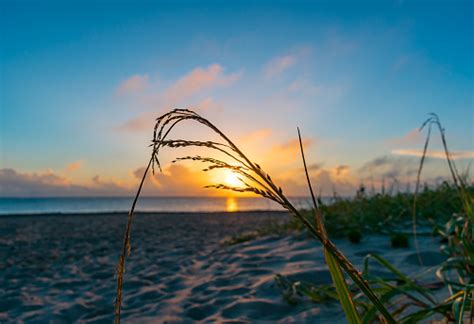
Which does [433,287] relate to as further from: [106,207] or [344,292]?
[106,207]

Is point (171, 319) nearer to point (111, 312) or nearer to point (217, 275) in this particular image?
point (111, 312)

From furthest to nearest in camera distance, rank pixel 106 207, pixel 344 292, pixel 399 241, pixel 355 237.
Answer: pixel 106 207 → pixel 355 237 → pixel 399 241 → pixel 344 292

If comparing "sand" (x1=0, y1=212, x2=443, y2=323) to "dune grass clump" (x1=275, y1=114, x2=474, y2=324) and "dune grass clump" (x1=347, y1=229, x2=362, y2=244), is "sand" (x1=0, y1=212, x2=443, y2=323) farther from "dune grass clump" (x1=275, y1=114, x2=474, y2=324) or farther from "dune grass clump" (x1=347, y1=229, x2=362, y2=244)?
"dune grass clump" (x1=275, y1=114, x2=474, y2=324)

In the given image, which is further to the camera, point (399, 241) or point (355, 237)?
Answer: point (355, 237)

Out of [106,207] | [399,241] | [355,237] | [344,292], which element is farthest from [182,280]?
[106,207]

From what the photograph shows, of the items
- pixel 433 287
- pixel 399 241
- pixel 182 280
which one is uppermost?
pixel 399 241

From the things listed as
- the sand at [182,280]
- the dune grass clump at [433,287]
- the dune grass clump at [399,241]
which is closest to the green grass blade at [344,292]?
the dune grass clump at [433,287]

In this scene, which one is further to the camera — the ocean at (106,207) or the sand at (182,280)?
the ocean at (106,207)

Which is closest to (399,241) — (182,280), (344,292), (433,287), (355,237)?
(355,237)

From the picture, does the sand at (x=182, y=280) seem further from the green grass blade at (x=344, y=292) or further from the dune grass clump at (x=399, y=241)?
the green grass blade at (x=344, y=292)

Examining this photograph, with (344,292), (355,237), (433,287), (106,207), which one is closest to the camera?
(344,292)

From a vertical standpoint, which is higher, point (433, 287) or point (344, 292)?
point (344, 292)

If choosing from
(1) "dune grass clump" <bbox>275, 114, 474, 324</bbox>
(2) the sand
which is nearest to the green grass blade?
(1) "dune grass clump" <bbox>275, 114, 474, 324</bbox>

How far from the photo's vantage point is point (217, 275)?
157 inches
